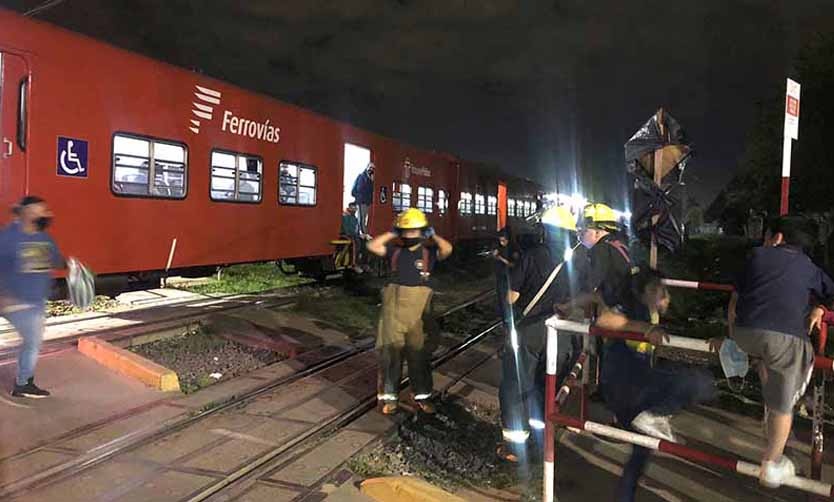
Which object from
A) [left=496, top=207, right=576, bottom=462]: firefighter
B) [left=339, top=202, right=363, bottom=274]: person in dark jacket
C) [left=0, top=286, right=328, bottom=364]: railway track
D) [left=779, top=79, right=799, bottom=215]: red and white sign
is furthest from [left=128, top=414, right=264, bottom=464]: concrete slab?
[left=339, top=202, right=363, bottom=274]: person in dark jacket

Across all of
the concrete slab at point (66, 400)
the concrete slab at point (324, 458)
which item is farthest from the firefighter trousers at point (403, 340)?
the concrete slab at point (66, 400)

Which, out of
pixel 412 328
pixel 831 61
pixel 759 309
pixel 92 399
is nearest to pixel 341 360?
pixel 412 328

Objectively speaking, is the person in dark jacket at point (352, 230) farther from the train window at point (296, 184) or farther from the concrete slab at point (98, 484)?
the concrete slab at point (98, 484)

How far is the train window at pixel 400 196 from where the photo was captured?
16359 millimetres

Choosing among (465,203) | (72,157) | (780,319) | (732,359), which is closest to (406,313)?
(732,359)

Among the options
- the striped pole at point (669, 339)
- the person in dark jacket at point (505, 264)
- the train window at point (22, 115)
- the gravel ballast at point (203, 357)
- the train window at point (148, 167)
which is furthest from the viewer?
the train window at point (148, 167)

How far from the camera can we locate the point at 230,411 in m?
5.64

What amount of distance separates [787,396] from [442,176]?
56.2ft

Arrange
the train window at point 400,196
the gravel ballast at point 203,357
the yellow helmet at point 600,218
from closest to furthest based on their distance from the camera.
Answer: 1. the yellow helmet at point 600,218
2. the gravel ballast at point 203,357
3. the train window at point 400,196

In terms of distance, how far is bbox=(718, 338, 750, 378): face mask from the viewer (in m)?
3.24

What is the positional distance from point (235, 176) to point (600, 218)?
23.0ft

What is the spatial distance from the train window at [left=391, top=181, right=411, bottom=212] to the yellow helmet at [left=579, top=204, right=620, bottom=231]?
441 inches

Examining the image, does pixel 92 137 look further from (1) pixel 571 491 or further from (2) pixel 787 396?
(2) pixel 787 396

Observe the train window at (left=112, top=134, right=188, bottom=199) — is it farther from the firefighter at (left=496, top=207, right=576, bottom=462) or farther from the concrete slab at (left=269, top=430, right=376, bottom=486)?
the firefighter at (left=496, top=207, right=576, bottom=462)
